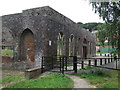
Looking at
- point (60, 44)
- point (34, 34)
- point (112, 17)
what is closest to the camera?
point (112, 17)

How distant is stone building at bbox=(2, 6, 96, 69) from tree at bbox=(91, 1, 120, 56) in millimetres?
3781

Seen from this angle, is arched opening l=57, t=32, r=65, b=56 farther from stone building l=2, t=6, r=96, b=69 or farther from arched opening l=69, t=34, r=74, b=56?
arched opening l=69, t=34, r=74, b=56

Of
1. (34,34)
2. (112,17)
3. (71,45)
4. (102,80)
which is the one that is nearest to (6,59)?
(34,34)

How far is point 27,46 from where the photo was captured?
8.80m

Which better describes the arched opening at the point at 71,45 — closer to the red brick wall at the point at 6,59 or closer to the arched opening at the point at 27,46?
the arched opening at the point at 27,46

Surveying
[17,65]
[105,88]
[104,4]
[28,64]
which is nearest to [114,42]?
[104,4]

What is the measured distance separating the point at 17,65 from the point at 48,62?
2752 mm

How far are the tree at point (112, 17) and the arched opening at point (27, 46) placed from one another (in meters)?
5.38

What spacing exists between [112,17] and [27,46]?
632cm

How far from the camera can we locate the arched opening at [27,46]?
8617mm

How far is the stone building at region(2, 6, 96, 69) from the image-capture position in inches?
314

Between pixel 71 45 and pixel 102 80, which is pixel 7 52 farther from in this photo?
pixel 102 80

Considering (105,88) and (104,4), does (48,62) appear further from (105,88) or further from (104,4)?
(104,4)

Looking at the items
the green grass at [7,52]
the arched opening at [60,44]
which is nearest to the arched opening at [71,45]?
the arched opening at [60,44]
